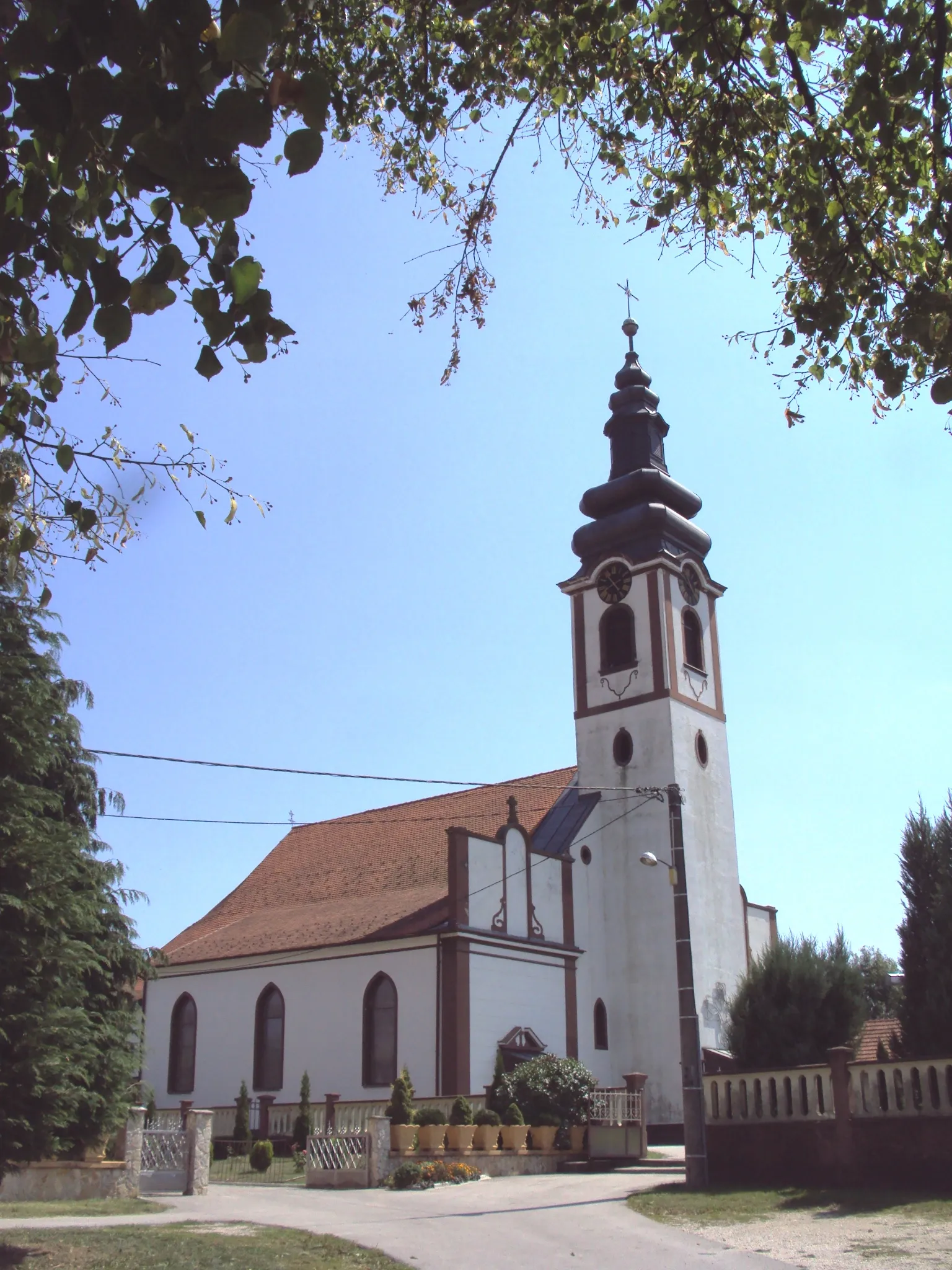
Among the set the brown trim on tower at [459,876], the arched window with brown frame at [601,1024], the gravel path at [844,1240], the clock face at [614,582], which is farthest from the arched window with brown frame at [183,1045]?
the gravel path at [844,1240]

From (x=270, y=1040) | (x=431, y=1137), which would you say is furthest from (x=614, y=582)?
(x=431, y=1137)

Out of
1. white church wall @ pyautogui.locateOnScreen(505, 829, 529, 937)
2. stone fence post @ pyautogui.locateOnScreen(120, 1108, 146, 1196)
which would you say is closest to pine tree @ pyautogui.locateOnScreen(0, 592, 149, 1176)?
stone fence post @ pyautogui.locateOnScreen(120, 1108, 146, 1196)

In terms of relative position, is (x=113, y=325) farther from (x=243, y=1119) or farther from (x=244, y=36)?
(x=243, y=1119)

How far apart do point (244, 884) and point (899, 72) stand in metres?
34.9

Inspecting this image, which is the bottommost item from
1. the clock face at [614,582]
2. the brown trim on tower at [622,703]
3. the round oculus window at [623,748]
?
the round oculus window at [623,748]

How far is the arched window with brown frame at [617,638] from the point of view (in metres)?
33.8

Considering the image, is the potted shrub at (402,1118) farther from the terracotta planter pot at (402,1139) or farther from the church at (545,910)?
the church at (545,910)

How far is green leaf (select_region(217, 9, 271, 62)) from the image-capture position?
3.56 meters

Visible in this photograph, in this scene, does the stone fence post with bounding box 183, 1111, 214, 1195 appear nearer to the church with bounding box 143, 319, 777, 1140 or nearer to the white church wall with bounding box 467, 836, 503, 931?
the church with bounding box 143, 319, 777, 1140

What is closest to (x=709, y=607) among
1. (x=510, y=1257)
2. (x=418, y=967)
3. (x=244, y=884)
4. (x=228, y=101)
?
(x=418, y=967)

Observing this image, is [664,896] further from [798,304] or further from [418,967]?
[798,304]

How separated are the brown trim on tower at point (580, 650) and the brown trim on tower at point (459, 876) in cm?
742

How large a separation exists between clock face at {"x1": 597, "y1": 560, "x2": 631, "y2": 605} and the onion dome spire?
39 cm

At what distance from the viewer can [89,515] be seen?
7.17 metres
